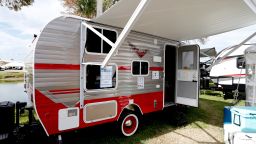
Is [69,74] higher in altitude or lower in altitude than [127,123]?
higher

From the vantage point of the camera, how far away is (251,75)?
16.3 ft

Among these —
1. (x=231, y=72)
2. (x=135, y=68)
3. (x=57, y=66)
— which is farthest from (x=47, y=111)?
(x=231, y=72)

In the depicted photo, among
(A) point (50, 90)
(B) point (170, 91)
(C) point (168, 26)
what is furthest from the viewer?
(B) point (170, 91)

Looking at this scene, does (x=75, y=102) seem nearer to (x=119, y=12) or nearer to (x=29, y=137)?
(x=29, y=137)

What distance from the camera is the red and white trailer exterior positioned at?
3.17 m

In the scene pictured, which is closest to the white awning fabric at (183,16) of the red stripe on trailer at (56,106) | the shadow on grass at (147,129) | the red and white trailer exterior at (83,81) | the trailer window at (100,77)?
the red and white trailer exterior at (83,81)

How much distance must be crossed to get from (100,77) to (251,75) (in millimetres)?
4204

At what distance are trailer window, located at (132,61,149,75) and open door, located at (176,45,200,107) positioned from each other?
1.60 metres

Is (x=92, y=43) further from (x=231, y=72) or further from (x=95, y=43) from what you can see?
(x=231, y=72)

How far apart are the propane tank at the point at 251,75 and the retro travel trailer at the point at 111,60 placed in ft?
2.85

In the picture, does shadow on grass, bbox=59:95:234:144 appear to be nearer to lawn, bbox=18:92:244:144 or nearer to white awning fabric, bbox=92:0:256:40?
lawn, bbox=18:92:244:144

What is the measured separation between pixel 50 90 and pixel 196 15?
337cm

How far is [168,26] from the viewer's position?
4.48 metres

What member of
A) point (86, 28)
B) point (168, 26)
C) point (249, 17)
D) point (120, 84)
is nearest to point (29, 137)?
point (120, 84)
